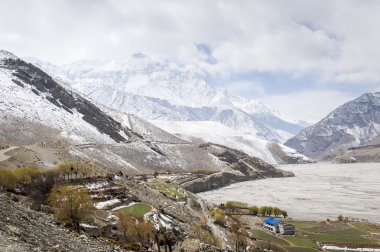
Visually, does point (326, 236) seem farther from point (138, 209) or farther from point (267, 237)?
point (138, 209)

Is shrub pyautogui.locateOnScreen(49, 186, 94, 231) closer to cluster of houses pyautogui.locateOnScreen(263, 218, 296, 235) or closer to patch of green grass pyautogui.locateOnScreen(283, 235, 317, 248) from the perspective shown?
patch of green grass pyautogui.locateOnScreen(283, 235, 317, 248)

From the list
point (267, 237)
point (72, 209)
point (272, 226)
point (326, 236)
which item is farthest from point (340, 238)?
point (72, 209)

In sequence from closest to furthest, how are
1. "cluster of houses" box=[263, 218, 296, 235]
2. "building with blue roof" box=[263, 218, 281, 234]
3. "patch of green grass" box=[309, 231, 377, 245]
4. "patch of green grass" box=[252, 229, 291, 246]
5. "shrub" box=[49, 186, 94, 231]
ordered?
"shrub" box=[49, 186, 94, 231] < "patch of green grass" box=[252, 229, 291, 246] < "patch of green grass" box=[309, 231, 377, 245] < "cluster of houses" box=[263, 218, 296, 235] < "building with blue roof" box=[263, 218, 281, 234]

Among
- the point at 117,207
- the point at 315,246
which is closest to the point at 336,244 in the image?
the point at 315,246

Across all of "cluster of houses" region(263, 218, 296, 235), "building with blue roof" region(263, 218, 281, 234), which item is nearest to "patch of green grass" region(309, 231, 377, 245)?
Result: "cluster of houses" region(263, 218, 296, 235)

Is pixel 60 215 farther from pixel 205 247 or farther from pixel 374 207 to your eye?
pixel 374 207

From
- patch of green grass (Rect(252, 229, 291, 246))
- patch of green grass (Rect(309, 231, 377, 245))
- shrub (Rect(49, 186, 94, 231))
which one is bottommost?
patch of green grass (Rect(309, 231, 377, 245))
